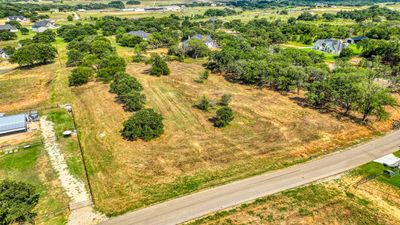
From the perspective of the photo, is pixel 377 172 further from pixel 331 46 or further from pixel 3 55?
pixel 3 55

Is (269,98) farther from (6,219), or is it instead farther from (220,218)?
(6,219)

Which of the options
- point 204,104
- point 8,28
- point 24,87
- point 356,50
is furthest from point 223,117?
point 8,28

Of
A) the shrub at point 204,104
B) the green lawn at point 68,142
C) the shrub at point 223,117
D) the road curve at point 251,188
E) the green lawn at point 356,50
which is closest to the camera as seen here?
the road curve at point 251,188

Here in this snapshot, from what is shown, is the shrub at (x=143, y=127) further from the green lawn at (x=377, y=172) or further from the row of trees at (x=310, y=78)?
the row of trees at (x=310, y=78)

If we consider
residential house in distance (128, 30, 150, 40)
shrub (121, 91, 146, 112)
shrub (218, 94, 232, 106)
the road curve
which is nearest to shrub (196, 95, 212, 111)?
shrub (218, 94, 232, 106)

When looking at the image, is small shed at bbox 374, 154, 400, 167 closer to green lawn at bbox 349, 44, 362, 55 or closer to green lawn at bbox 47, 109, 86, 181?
green lawn at bbox 47, 109, 86, 181

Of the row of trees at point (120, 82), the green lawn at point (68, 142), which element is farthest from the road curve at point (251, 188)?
the row of trees at point (120, 82)
